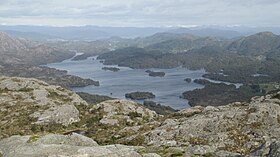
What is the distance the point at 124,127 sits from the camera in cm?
7175

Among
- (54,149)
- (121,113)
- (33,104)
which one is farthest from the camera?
(33,104)

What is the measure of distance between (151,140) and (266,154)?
882 inches

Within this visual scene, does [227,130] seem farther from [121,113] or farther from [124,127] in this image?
[121,113]

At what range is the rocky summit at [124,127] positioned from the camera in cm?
3500

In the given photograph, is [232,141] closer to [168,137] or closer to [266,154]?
[168,137]

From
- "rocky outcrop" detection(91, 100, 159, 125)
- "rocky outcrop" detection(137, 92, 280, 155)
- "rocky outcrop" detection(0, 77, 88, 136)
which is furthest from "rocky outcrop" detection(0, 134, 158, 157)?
"rocky outcrop" detection(91, 100, 159, 125)

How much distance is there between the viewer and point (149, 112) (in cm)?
9550

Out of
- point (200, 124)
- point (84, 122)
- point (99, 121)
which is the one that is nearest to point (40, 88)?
point (84, 122)

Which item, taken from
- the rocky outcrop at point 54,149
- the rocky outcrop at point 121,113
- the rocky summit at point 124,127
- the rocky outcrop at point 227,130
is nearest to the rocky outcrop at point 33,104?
the rocky summit at point 124,127

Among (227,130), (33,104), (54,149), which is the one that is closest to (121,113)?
(33,104)

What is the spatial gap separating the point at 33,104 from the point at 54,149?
70.0m

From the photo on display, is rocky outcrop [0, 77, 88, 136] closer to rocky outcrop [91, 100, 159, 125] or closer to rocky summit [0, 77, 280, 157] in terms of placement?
rocky summit [0, 77, 280, 157]

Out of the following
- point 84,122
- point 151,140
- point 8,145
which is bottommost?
point 84,122

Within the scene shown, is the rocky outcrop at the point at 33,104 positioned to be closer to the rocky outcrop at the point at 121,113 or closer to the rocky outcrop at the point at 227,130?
the rocky outcrop at the point at 121,113
